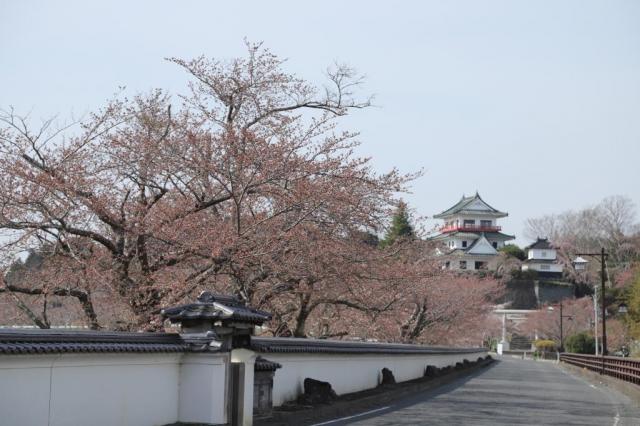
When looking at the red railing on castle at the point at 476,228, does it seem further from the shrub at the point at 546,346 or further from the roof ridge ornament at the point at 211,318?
the roof ridge ornament at the point at 211,318

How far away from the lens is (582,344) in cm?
7888

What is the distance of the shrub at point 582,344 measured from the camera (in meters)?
78.5

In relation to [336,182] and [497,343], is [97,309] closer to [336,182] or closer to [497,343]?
[336,182]

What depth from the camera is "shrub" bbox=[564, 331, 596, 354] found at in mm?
78500

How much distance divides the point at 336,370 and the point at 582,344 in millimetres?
64580

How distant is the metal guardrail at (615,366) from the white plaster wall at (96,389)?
20.4 m

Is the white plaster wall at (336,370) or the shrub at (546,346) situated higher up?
the white plaster wall at (336,370)

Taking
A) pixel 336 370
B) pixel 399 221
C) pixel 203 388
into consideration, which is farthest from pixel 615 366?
pixel 203 388

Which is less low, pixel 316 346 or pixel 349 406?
pixel 316 346

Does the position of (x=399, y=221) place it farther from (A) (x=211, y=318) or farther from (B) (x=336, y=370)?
(A) (x=211, y=318)

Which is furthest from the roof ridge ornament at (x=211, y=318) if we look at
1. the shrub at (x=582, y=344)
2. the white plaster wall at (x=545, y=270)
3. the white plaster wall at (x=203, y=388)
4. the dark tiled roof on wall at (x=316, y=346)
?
the white plaster wall at (x=545, y=270)

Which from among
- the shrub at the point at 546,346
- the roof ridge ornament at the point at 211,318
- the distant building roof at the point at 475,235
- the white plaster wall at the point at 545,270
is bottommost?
the shrub at the point at 546,346

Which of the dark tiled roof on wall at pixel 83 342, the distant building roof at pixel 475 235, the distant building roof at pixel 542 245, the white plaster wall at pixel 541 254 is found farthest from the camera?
the distant building roof at pixel 475 235

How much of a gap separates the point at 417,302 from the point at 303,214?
2266 cm
